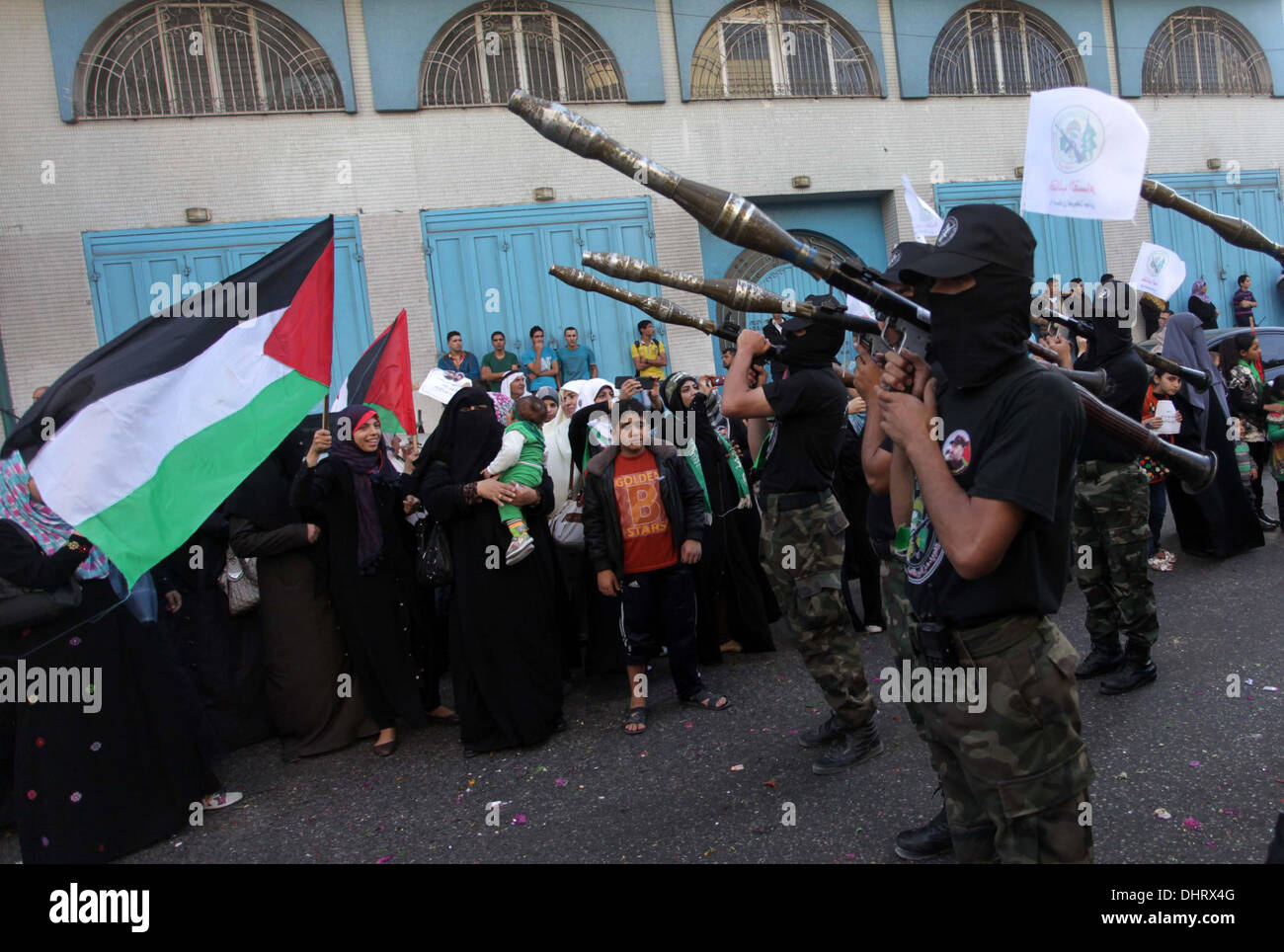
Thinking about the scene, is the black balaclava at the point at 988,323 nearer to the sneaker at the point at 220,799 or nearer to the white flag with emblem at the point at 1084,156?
the white flag with emblem at the point at 1084,156

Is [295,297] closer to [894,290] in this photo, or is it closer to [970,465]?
[894,290]

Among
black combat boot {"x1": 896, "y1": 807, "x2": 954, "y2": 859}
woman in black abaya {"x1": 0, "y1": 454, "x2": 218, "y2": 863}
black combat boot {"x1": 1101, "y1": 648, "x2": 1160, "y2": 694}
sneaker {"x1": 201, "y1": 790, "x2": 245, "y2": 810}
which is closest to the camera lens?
black combat boot {"x1": 896, "y1": 807, "x2": 954, "y2": 859}

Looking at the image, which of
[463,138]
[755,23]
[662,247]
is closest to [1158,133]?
[755,23]

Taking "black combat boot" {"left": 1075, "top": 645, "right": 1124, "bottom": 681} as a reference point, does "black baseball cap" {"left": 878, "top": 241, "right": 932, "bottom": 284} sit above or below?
above

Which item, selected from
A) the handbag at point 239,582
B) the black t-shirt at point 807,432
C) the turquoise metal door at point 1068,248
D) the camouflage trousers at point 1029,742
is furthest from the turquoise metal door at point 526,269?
the camouflage trousers at point 1029,742

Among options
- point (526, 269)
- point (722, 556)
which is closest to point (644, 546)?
point (722, 556)

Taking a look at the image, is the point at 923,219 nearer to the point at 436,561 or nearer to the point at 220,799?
the point at 436,561

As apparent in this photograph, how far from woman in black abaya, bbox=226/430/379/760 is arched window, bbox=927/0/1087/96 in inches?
524

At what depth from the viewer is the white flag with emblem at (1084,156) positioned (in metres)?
2.82

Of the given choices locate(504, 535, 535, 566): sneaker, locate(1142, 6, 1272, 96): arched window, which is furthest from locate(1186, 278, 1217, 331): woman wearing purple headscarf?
locate(504, 535, 535, 566): sneaker

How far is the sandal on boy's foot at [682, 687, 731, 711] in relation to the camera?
5.11 meters

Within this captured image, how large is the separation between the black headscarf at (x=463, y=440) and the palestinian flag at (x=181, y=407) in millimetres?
742

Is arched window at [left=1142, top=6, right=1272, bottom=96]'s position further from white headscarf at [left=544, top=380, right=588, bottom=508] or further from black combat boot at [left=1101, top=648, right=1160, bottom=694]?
black combat boot at [left=1101, top=648, right=1160, bottom=694]

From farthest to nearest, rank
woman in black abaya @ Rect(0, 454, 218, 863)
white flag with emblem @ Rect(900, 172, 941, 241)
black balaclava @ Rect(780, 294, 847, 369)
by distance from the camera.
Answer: white flag with emblem @ Rect(900, 172, 941, 241) < black balaclava @ Rect(780, 294, 847, 369) < woman in black abaya @ Rect(0, 454, 218, 863)
